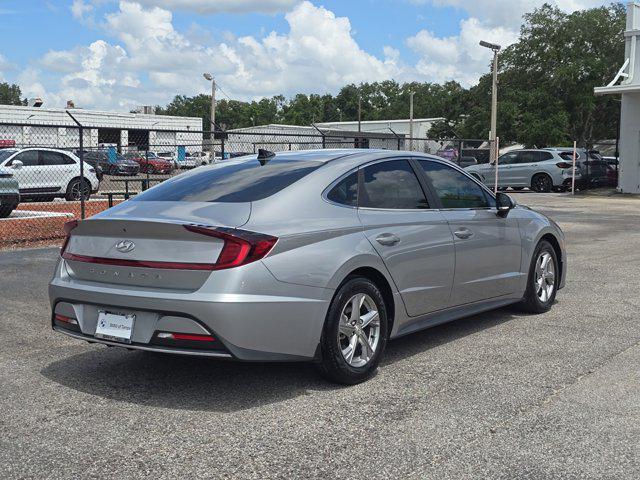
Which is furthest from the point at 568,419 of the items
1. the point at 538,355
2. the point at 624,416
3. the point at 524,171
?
the point at 524,171

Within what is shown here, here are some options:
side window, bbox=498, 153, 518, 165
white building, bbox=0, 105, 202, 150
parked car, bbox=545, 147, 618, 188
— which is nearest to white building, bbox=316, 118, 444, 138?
white building, bbox=0, 105, 202, 150

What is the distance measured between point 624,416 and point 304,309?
1985 millimetres

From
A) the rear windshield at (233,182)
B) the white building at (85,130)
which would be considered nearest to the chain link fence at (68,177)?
the rear windshield at (233,182)

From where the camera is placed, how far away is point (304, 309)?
4.75 metres

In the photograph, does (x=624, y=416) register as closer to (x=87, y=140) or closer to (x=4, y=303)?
(x=4, y=303)

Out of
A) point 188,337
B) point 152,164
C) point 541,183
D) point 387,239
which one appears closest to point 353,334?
point 387,239

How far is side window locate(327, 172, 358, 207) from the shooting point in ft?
17.5

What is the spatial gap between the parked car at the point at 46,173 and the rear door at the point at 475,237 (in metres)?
15.5

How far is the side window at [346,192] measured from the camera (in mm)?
5348

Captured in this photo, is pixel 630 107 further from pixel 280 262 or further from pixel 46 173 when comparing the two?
pixel 280 262

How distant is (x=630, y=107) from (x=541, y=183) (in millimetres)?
4145

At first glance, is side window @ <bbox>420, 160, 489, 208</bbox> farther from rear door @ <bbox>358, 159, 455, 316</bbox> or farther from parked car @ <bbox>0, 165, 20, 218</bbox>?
parked car @ <bbox>0, 165, 20, 218</bbox>

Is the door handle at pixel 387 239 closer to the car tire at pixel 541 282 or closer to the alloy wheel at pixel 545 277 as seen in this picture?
the car tire at pixel 541 282

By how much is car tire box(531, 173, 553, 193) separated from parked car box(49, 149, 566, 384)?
939 inches
